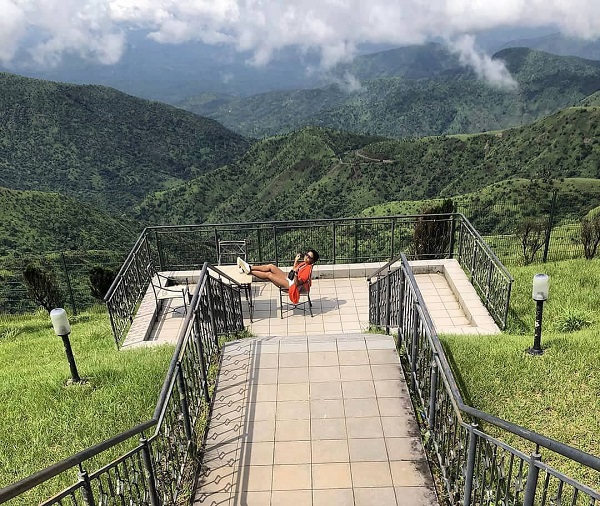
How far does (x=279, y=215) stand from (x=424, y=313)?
88445 mm

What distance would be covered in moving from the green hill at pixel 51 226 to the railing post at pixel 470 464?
49.7m

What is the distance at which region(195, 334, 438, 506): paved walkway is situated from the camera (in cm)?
409

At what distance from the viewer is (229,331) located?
7574 mm

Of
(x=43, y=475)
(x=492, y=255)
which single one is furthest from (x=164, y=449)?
(x=492, y=255)

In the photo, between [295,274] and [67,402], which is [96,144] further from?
[67,402]

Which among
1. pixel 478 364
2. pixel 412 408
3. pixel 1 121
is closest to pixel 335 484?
pixel 412 408

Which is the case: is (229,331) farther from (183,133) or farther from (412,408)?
(183,133)

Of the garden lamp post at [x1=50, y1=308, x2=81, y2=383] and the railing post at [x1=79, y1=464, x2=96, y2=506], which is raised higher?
the railing post at [x1=79, y1=464, x2=96, y2=506]

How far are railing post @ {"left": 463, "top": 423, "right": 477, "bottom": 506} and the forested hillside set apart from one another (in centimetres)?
7937

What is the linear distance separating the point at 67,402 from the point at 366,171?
3739 inches

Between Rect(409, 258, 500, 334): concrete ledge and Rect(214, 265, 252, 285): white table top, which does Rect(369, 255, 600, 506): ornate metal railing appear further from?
Rect(214, 265, 252, 285): white table top

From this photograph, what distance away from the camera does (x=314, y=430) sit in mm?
4777

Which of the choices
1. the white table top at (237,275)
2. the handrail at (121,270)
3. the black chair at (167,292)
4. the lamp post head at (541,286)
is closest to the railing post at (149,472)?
the handrail at (121,270)

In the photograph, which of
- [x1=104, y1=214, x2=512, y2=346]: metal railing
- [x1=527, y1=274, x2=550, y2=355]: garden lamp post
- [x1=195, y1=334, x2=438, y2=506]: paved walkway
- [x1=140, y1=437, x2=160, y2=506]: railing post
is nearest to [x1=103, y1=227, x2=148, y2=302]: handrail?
[x1=104, y1=214, x2=512, y2=346]: metal railing
